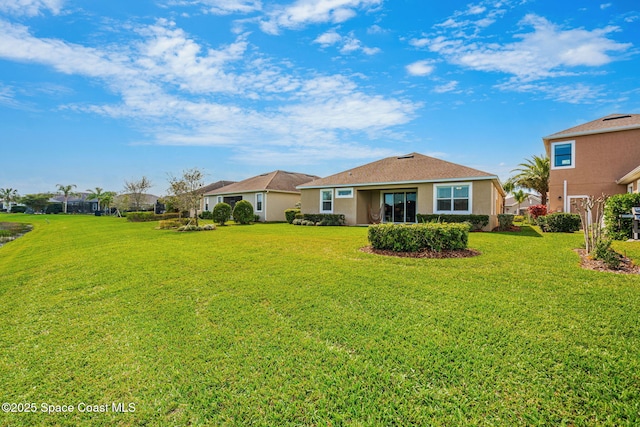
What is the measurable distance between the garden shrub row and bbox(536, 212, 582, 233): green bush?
11.2 metres

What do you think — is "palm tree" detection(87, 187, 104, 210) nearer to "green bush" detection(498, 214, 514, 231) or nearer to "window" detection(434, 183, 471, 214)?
"window" detection(434, 183, 471, 214)

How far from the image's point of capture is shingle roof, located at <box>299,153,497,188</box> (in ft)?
56.5

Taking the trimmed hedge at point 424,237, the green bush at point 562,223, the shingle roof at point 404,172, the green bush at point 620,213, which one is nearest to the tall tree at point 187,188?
the shingle roof at point 404,172

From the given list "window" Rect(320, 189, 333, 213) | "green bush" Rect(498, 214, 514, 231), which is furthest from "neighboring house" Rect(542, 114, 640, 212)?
"window" Rect(320, 189, 333, 213)

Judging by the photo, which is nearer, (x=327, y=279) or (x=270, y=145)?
(x=327, y=279)

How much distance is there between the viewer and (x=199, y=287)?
580cm

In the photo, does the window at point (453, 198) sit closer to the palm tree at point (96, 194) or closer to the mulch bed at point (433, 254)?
the mulch bed at point (433, 254)

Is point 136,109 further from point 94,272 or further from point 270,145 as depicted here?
point 94,272

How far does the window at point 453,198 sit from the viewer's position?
16.7 meters

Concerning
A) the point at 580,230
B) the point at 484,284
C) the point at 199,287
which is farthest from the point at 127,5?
the point at 580,230

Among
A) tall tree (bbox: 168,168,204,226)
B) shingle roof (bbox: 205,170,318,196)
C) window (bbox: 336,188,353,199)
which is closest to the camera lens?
tall tree (bbox: 168,168,204,226)

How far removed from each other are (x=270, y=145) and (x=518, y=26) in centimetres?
1718

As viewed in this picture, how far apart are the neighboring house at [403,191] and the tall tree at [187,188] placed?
745cm

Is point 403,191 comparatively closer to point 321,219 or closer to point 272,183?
point 321,219
